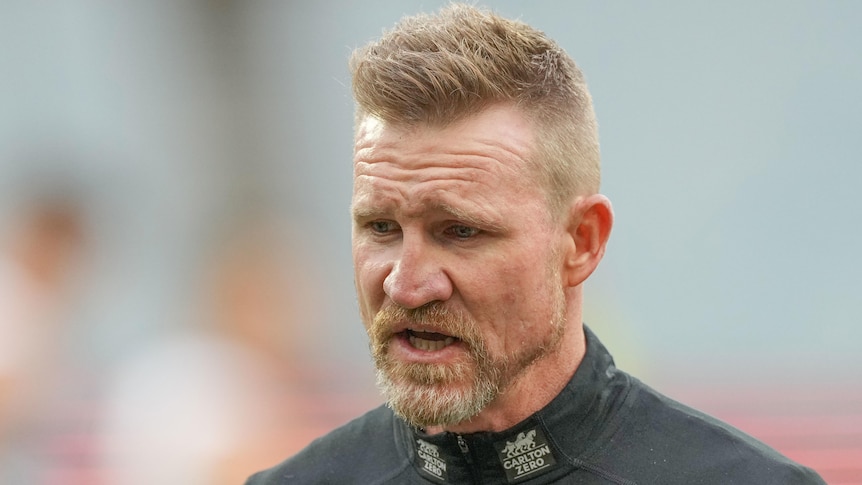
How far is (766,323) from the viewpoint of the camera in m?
8.27

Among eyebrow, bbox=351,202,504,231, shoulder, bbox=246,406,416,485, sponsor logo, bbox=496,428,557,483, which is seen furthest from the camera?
shoulder, bbox=246,406,416,485

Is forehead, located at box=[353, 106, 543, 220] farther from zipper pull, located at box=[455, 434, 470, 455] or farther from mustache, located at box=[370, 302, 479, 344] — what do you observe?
zipper pull, located at box=[455, 434, 470, 455]

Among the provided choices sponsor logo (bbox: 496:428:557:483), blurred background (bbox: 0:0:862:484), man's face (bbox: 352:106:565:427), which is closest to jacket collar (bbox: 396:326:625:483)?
sponsor logo (bbox: 496:428:557:483)

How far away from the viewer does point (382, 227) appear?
2.49 metres

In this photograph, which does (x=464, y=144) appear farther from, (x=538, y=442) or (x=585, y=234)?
(x=538, y=442)

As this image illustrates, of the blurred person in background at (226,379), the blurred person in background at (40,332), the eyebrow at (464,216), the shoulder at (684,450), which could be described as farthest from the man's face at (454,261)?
the blurred person in background at (40,332)

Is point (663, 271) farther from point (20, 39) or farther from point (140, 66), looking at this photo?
point (20, 39)

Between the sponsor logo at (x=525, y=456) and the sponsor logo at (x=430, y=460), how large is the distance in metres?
0.15

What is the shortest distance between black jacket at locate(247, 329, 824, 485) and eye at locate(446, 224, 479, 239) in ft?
1.37

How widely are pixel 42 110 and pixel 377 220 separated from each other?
772 cm

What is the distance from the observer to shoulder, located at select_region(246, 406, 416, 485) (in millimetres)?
2764

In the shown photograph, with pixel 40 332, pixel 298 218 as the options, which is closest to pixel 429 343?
pixel 40 332

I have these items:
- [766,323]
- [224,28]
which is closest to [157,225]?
[224,28]

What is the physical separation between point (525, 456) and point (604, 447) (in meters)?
0.17
